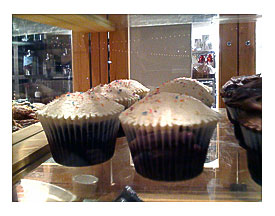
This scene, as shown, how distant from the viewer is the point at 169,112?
0.83 metres

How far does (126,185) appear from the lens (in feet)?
2.80

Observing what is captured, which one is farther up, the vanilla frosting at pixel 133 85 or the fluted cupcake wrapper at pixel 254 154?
the vanilla frosting at pixel 133 85

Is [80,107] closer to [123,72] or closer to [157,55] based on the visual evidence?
[123,72]

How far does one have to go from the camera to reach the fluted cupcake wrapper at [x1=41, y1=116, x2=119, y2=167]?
984 mm

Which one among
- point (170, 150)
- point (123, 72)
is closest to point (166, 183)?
point (170, 150)

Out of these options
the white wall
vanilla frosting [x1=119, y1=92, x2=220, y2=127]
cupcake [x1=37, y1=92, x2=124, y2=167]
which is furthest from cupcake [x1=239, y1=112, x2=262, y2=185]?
cupcake [x1=37, y1=92, x2=124, y2=167]

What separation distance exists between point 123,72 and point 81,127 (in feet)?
0.79

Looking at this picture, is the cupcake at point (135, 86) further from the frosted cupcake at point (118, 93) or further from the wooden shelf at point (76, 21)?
the wooden shelf at point (76, 21)

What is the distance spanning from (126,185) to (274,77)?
1.64 feet

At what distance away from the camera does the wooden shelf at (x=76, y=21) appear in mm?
884

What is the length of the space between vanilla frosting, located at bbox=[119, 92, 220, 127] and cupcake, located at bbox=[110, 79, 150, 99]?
113 mm

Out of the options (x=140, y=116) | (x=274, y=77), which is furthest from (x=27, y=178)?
(x=274, y=77)

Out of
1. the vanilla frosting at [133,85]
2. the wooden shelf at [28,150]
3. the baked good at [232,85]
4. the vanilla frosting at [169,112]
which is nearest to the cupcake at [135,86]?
the vanilla frosting at [133,85]
